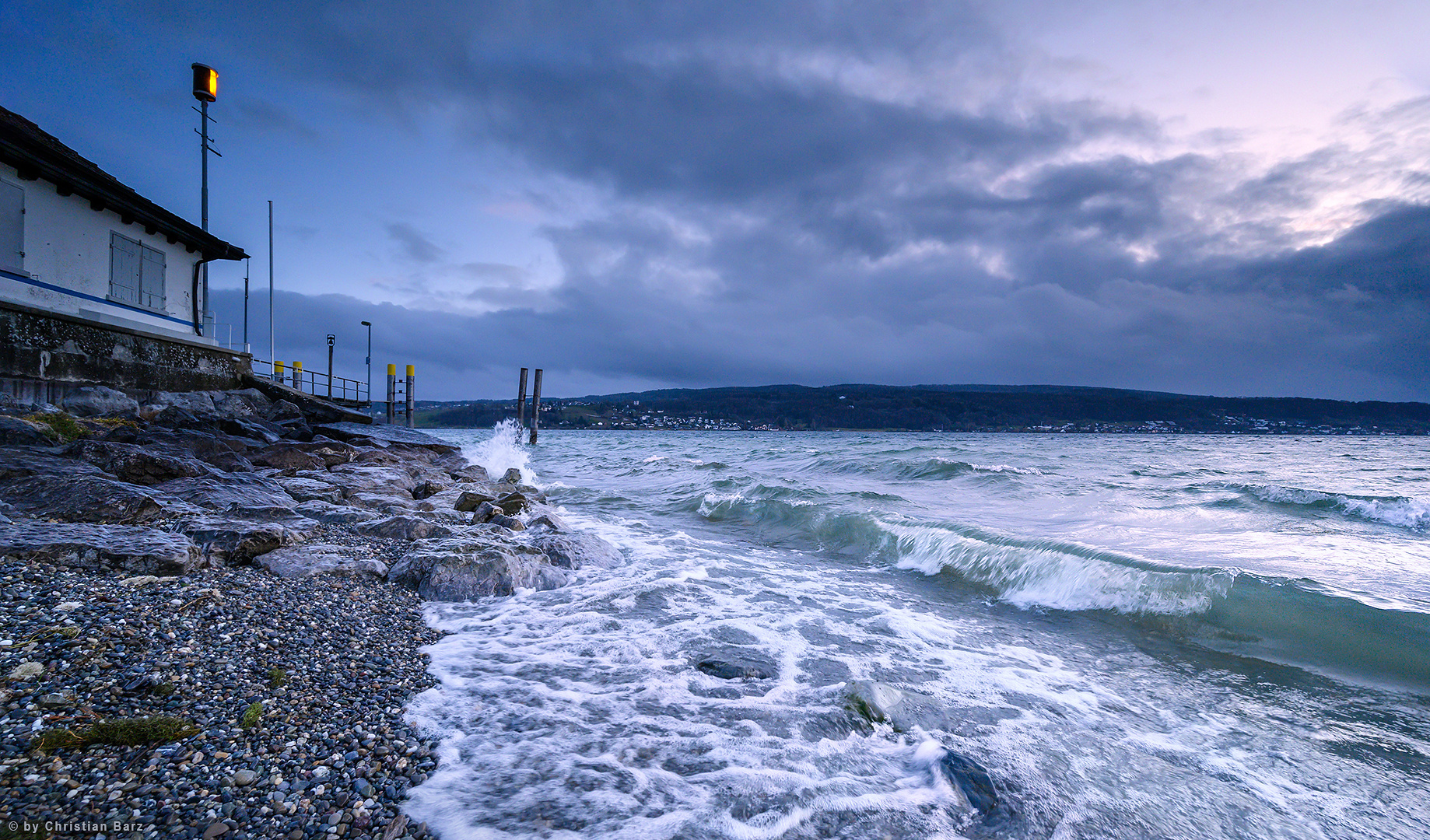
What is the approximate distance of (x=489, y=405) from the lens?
106 metres

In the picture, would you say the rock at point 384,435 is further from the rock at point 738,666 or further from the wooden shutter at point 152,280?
the rock at point 738,666

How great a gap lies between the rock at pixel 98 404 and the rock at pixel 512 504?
326 inches

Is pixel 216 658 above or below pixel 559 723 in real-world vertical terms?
above

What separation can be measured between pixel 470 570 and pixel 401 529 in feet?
5.75

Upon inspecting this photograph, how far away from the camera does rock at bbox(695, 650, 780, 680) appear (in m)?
4.41

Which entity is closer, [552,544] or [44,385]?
[552,544]

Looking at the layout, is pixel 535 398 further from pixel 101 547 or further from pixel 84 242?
pixel 101 547

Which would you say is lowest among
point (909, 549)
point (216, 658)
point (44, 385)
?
point (909, 549)

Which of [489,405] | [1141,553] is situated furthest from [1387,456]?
[489,405]

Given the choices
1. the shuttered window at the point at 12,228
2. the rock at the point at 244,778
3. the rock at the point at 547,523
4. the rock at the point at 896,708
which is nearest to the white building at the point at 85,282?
the shuttered window at the point at 12,228

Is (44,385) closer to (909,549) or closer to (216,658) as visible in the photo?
(216,658)

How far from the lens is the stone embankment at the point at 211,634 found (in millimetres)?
2254

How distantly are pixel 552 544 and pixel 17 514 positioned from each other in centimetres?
459

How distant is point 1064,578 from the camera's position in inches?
276
